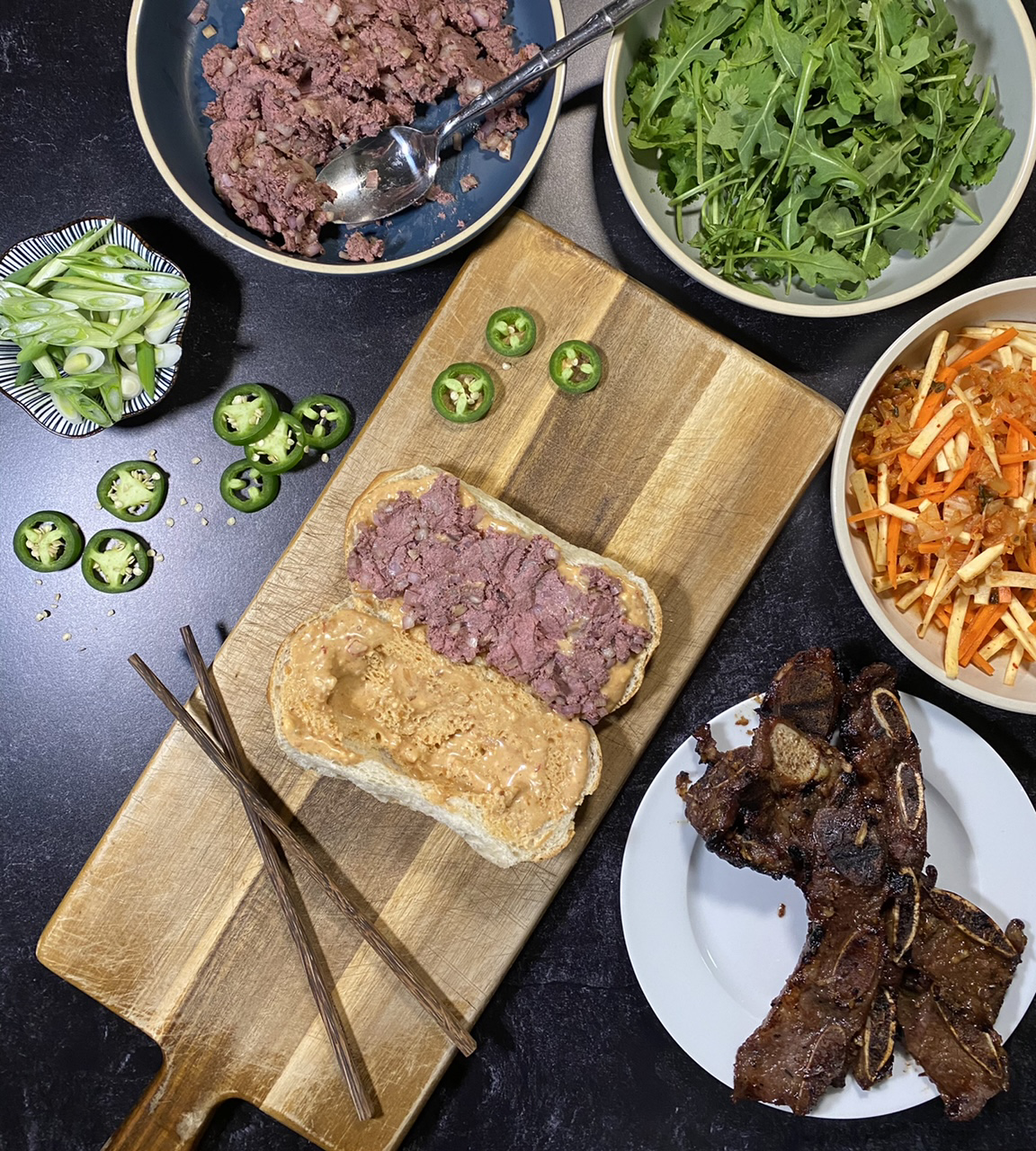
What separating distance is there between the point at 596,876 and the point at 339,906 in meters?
1.09

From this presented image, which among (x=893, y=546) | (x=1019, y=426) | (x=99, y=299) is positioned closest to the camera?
(x=1019, y=426)

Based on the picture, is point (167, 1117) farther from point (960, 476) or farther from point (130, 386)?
point (960, 476)

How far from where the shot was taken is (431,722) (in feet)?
11.2

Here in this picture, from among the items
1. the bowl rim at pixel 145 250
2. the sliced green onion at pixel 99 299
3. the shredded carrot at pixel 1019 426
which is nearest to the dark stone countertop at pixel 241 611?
the bowl rim at pixel 145 250

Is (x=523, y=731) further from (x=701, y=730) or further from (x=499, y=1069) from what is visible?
(x=499, y=1069)

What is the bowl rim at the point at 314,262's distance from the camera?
3309 millimetres

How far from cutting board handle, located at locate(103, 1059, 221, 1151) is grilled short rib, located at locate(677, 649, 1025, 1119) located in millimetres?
2141

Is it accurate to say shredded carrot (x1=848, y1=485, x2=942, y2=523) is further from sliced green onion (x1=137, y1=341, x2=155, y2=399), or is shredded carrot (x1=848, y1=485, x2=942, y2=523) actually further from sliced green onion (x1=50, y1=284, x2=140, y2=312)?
sliced green onion (x1=50, y1=284, x2=140, y2=312)

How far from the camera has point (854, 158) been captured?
119 inches

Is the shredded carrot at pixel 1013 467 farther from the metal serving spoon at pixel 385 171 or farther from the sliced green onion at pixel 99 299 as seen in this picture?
the sliced green onion at pixel 99 299

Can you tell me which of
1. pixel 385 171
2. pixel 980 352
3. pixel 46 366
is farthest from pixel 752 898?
pixel 46 366

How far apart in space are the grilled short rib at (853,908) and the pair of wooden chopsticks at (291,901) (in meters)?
1.22

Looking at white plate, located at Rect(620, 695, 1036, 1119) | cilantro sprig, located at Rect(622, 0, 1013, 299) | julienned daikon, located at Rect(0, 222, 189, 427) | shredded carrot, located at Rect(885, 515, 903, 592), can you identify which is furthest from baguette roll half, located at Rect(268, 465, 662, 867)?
cilantro sprig, located at Rect(622, 0, 1013, 299)

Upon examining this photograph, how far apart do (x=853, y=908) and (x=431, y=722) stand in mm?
1688
